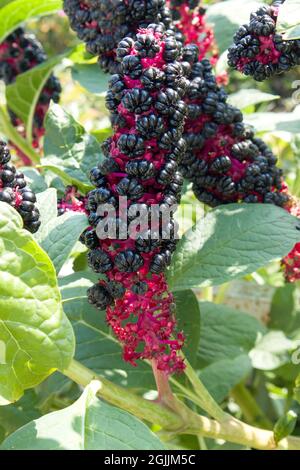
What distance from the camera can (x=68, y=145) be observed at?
1.44 meters

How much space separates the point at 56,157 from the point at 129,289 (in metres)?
0.40

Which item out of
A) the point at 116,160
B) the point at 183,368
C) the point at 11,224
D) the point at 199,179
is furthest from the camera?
the point at 199,179

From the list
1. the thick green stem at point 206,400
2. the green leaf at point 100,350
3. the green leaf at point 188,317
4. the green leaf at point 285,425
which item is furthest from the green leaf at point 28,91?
the green leaf at point 285,425

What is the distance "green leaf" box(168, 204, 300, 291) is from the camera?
4.08 ft

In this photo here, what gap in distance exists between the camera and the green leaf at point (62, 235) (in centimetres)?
113

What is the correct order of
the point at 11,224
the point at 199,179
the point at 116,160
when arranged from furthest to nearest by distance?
the point at 199,179 < the point at 116,160 < the point at 11,224

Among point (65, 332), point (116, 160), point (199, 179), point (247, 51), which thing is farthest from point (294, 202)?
point (65, 332)

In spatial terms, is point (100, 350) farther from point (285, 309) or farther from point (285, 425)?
point (285, 309)

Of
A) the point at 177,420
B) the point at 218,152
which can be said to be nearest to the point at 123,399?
the point at 177,420

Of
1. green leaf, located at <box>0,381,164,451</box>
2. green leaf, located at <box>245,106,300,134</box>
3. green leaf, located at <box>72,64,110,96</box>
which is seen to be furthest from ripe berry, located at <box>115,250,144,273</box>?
green leaf, located at <box>72,64,110,96</box>

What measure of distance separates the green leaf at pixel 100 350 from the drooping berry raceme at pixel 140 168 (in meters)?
0.38

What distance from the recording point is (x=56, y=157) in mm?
1438

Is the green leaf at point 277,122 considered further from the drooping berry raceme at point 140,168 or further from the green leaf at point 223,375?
the green leaf at point 223,375
